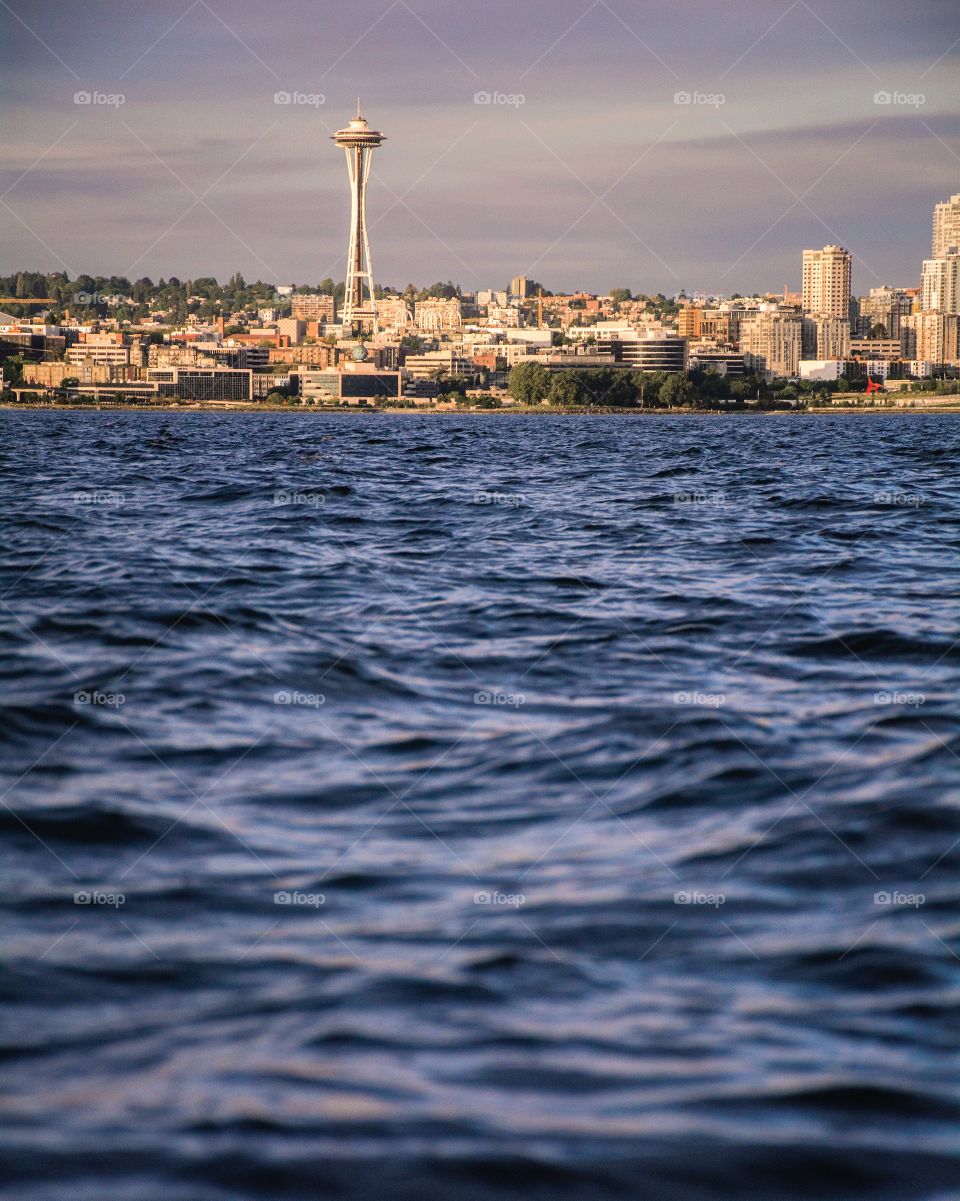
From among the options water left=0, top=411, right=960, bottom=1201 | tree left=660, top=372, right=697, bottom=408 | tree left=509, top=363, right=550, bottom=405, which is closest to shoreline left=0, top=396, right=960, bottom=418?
tree left=660, top=372, right=697, bottom=408

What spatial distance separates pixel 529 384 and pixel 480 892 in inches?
7267

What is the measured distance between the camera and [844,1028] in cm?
457

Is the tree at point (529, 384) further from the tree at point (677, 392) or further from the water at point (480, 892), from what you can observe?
the water at point (480, 892)

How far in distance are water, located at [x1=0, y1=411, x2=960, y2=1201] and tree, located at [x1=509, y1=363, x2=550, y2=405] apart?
175441 mm

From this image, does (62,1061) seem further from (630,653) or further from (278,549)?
(278,549)

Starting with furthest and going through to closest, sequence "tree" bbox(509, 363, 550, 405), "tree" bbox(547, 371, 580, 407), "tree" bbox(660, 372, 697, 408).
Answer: "tree" bbox(509, 363, 550, 405) → "tree" bbox(660, 372, 697, 408) → "tree" bbox(547, 371, 580, 407)

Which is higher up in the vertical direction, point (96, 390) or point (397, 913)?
point (96, 390)

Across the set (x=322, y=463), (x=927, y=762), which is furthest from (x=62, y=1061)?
(x=322, y=463)

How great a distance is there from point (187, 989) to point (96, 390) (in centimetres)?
20319

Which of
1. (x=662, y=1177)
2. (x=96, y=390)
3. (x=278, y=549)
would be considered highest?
(x=96, y=390)

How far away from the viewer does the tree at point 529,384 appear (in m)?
188

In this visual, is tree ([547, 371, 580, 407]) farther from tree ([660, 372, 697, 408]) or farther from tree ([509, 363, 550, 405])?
tree ([660, 372, 697, 408])

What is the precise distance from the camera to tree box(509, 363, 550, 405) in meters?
188

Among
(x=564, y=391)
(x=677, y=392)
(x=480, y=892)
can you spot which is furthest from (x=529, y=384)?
(x=480, y=892)
